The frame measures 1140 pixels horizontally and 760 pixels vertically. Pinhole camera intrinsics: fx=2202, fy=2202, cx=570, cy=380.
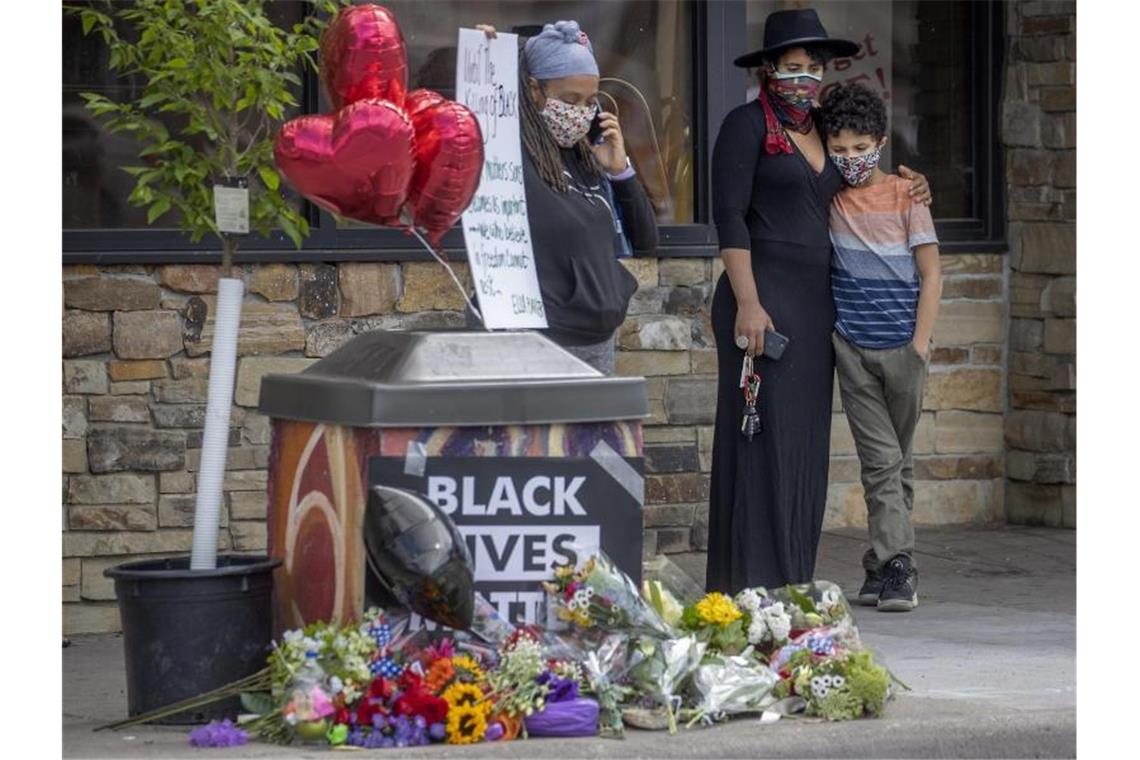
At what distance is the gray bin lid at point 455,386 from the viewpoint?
5.47 metres

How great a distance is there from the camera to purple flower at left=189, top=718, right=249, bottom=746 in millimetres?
5344

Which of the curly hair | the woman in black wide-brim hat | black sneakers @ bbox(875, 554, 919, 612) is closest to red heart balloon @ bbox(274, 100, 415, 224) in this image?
the woman in black wide-brim hat

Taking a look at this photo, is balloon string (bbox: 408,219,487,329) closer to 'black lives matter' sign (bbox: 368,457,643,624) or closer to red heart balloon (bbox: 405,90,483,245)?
red heart balloon (bbox: 405,90,483,245)

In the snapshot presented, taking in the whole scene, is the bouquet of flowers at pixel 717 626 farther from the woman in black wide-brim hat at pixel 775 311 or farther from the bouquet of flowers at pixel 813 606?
the woman in black wide-brim hat at pixel 775 311

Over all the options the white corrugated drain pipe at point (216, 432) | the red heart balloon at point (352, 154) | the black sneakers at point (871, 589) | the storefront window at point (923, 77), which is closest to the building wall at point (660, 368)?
the storefront window at point (923, 77)

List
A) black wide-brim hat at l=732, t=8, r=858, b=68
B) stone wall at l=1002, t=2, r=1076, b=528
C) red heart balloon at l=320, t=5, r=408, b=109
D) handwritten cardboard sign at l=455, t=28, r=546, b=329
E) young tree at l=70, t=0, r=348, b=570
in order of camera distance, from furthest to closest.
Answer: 1. stone wall at l=1002, t=2, r=1076, b=528
2. black wide-brim hat at l=732, t=8, r=858, b=68
3. handwritten cardboard sign at l=455, t=28, r=546, b=329
4. young tree at l=70, t=0, r=348, b=570
5. red heart balloon at l=320, t=5, r=408, b=109

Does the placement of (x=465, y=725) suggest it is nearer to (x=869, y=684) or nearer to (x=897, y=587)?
(x=869, y=684)

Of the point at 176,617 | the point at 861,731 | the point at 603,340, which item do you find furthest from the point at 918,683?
the point at 176,617

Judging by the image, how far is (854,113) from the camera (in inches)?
284

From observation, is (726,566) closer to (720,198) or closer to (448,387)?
(720,198)

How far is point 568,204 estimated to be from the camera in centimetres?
652

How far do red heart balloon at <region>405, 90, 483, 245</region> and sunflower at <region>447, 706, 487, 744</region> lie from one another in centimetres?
139

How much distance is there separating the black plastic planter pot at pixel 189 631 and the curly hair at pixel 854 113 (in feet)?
8.72

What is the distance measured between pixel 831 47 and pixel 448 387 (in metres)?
2.38
